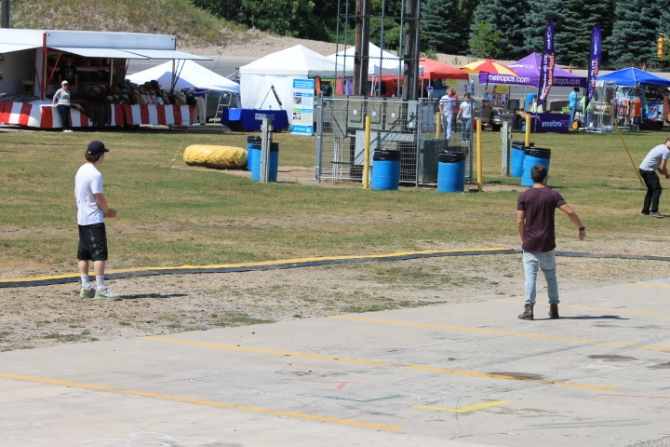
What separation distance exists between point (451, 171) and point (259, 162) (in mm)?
4305

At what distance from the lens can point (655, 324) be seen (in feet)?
38.1

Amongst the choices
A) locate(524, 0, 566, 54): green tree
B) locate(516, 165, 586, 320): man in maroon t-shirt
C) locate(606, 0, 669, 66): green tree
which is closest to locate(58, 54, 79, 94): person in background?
locate(516, 165, 586, 320): man in maroon t-shirt

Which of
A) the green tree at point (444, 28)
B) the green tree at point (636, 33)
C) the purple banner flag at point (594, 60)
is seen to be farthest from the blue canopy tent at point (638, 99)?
the green tree at point (444, 28)

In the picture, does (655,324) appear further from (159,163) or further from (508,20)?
(508,20)

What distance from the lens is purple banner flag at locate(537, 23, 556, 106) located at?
4881 centimetres

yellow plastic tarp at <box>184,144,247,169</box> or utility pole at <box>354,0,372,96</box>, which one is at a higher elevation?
utility pole at <box>354,0,372,96</box>

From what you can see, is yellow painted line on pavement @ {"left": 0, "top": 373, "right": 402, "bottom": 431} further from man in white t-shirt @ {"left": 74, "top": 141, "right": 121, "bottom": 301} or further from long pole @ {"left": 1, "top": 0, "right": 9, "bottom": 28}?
long pole @ {"left": 1, "top": 0, "right": 9, "bottom": 28}

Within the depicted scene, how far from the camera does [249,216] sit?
19766 millimetres

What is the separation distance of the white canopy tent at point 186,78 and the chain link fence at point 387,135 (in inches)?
836

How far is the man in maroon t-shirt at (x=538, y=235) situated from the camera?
1179cm

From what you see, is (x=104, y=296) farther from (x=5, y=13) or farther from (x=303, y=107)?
(x=5, y=13)

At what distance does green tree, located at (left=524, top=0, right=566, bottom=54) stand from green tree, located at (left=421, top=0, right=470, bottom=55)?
903 centimetres

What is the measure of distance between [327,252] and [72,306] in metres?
5.18

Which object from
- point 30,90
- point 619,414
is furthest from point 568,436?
point 30,90
